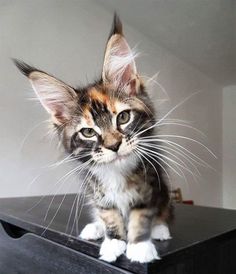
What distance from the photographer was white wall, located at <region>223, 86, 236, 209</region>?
2.89 m

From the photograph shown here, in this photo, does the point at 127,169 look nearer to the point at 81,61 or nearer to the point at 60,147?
the point at 60,147

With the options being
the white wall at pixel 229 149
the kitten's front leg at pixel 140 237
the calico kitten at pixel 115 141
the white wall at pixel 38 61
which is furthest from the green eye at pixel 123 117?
the white wall at pixel 229 149

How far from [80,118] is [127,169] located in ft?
0.34

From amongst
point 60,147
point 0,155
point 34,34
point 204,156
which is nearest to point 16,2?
point 34,34

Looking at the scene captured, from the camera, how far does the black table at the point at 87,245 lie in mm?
415

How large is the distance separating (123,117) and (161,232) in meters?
0.18

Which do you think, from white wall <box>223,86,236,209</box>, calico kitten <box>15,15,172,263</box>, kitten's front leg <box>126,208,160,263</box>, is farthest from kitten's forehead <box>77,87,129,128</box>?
white wall <box>223,86,236,209</box>

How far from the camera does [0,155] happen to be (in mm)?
1269

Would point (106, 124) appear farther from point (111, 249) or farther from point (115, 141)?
point (111, 249)

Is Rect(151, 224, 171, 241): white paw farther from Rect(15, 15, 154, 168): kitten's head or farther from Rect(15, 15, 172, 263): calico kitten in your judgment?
Rect(15, 15, 154, 168): kitten's head

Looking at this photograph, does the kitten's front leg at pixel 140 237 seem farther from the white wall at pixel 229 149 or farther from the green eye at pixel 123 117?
the white wall at pixel 229 149

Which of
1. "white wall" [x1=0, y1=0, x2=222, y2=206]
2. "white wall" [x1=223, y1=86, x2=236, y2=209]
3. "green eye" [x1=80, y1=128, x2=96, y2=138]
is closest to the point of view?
"green eye" [x1=80, y1=128, x2=96, y2=138]

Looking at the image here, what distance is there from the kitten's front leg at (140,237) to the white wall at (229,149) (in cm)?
257

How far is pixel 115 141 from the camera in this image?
1.49 ft
